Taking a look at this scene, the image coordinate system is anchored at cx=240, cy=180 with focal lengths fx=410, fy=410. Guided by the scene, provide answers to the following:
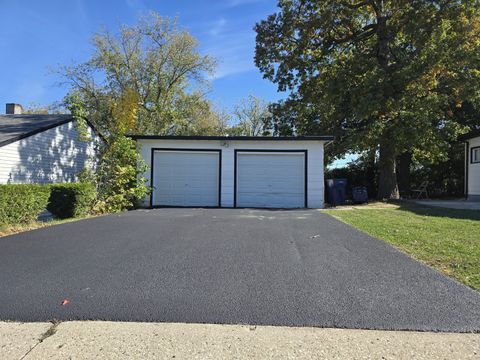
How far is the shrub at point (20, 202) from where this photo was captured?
9.62 m

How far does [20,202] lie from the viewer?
10.1 m

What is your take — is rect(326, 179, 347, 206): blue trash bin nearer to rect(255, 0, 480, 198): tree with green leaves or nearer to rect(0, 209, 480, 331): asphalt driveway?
rect(255, 0, 480, 198): tree with green leaves

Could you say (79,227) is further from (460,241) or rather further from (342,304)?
(460,241)

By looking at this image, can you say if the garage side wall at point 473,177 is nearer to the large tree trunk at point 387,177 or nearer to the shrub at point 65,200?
the large tree trunk at point 387,177

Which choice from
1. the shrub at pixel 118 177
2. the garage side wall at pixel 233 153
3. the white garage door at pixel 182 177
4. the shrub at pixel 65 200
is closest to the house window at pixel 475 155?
the garage side wall at pixel 233 153

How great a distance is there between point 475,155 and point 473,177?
105 centimetres

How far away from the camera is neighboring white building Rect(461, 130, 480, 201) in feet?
61.9

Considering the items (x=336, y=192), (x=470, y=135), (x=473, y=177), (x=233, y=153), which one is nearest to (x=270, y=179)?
(x=233, y=153)

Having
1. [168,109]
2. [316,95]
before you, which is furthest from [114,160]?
[168,109]

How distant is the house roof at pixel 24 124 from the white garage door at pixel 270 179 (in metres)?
7.27

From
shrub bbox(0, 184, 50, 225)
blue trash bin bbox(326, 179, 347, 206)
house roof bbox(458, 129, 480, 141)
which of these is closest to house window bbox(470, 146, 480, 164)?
house roof bbox(458, 129, 480, 141)

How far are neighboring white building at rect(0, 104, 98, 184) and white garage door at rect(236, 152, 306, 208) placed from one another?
22.3ft

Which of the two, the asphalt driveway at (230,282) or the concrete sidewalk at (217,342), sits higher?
the asphalt driveway at (230,282)

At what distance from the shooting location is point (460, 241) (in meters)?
7.62
